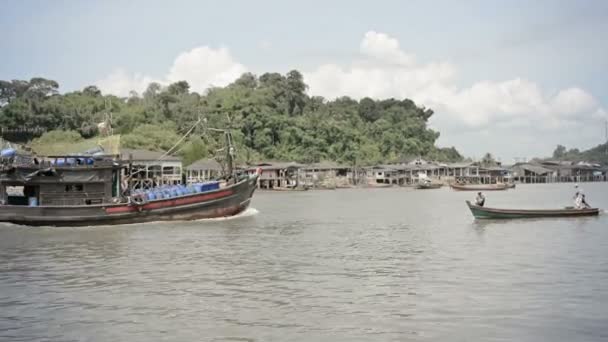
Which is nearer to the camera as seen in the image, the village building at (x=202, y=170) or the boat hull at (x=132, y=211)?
the boat hull at (x=132, y=211)

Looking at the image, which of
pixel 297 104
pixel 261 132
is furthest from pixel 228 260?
pixel 297 104

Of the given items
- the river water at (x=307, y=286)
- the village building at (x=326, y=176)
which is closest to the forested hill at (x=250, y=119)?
the village building at (x=326, y=176)

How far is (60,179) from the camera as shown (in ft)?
102

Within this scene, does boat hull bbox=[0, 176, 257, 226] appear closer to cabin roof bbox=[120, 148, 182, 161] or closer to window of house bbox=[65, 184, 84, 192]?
window of house bbox=[65, 184, 84, 192]

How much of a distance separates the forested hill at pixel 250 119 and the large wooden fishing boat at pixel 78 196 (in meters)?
34.9

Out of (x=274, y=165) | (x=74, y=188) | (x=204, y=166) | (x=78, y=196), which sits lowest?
(x=78, y=196)

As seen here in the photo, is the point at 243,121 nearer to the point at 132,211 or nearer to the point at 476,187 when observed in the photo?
the point at 476,187

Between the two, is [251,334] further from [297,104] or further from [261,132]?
[297,104]

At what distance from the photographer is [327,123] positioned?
10631 cm

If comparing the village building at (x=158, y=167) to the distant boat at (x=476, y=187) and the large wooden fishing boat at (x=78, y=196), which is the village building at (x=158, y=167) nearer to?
the large wooden fishing boat at (x=78, y=196)

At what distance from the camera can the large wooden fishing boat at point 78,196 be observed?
101 ft

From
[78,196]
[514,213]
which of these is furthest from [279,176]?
[514,213]

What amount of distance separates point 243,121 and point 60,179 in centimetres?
6570

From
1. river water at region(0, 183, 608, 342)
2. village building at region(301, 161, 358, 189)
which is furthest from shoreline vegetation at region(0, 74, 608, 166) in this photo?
river water at region(0, 183, 608, 342)
